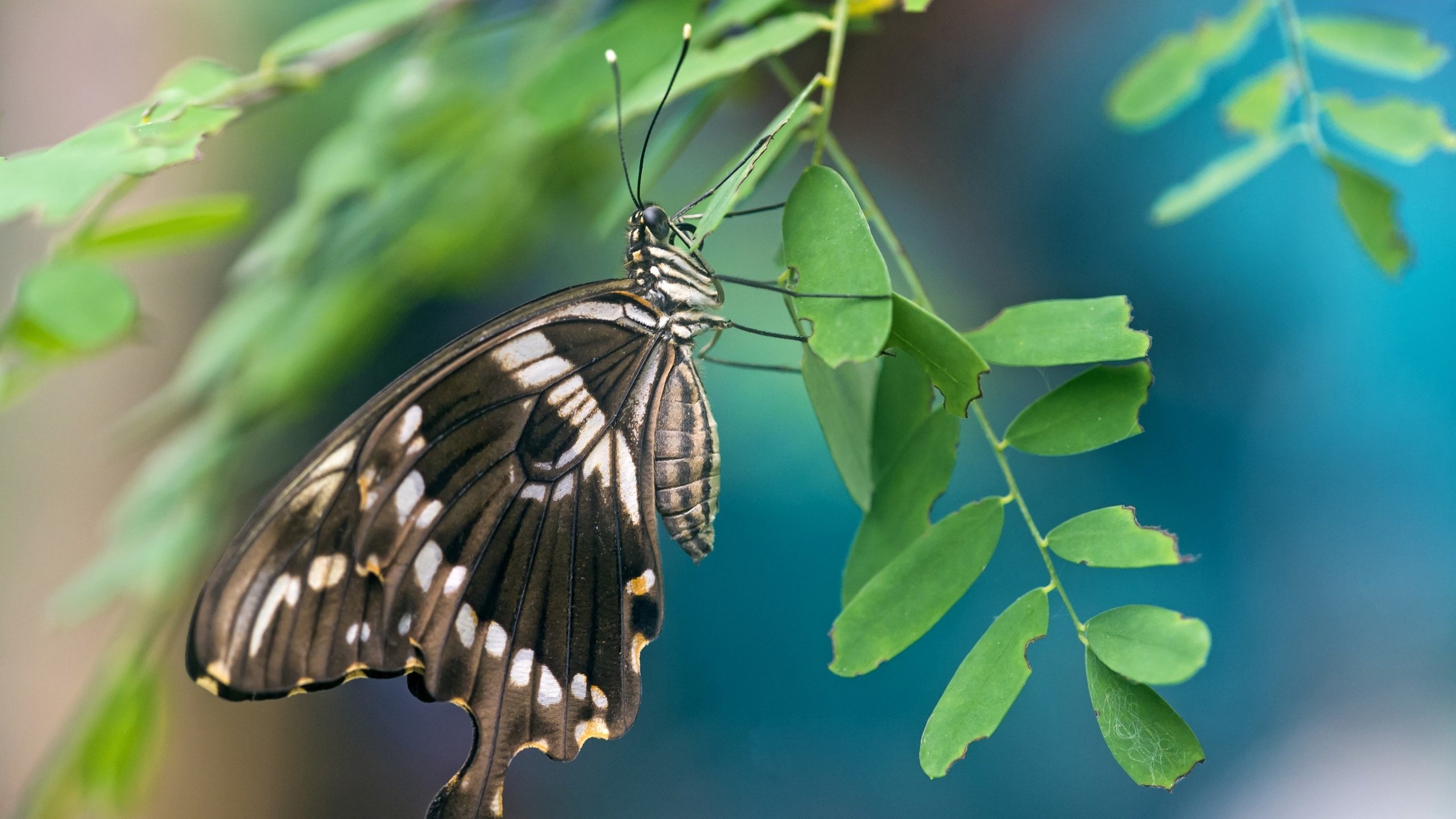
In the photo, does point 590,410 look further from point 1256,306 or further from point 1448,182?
point 1448,182

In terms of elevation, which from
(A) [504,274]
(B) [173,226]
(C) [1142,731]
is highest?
(A) [504,274]

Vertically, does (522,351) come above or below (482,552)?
above

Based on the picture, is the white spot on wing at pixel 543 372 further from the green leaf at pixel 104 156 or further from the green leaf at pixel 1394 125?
the green leaf at pixel 1394 125

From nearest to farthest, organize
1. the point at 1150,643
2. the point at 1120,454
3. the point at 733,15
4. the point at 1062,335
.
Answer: the point at 1150,643
the point at 1062,335
the point at 733,15
the point at 1120,454

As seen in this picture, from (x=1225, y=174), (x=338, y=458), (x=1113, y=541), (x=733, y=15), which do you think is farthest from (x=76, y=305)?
(x=1225, y=174)

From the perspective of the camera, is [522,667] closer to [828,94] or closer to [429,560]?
[429,560]

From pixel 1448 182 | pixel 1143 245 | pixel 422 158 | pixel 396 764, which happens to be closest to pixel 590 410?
pixel 422 158

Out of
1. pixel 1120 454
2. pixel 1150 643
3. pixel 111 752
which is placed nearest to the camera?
pixel 1150 643
